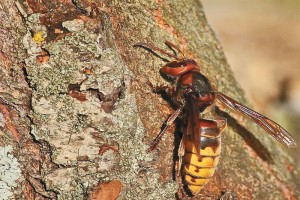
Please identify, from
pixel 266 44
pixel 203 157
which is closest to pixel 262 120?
pixel 203 157

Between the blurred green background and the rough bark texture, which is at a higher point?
the blurred green background

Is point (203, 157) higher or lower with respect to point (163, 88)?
lower

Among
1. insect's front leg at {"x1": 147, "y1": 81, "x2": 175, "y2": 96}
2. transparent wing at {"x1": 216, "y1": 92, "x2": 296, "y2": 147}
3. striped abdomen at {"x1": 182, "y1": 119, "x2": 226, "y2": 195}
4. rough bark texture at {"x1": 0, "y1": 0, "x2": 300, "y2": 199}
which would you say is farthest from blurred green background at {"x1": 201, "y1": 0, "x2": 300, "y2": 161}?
rough bark texture at {"x1": 0, "y1": 0, "x2": 300, "y2": 199}

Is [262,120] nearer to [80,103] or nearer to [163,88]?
[163,88]

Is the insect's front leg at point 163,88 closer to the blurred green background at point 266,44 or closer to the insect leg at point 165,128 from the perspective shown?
the insect leg at point 165,128

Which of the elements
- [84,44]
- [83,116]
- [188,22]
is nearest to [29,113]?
[83,116]

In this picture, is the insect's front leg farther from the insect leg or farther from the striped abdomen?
the striped abdomen
